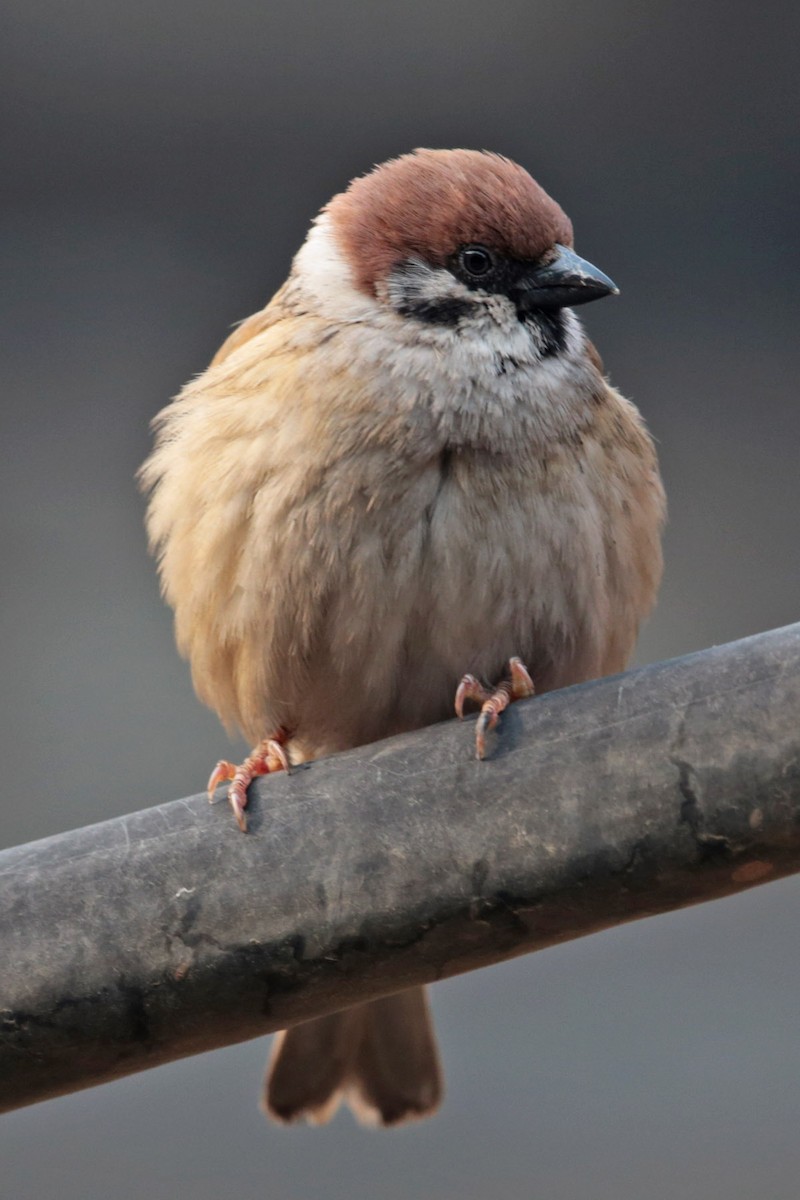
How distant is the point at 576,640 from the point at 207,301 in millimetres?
2372

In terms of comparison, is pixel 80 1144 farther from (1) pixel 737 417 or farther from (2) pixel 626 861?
(2) pixel 626 861

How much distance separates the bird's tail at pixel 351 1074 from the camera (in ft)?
7.09

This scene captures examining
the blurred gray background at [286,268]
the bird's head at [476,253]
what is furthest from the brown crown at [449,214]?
the blurred gray background at [286,268]

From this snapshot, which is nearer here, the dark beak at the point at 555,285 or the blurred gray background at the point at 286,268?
the dark beak at the point at 555,285

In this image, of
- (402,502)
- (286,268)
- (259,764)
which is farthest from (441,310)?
(286,268)

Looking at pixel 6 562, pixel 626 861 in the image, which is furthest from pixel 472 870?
pixel 6 562

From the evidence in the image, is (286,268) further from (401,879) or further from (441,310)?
(401,879)

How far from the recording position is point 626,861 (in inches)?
52.3

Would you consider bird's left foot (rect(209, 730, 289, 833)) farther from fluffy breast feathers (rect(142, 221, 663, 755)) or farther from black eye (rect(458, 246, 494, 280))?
black eye (rect(458, 246, 494, 280))

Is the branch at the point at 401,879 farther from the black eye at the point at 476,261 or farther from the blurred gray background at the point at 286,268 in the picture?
the blurred gray background at the point at 286,268

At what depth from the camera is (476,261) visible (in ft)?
7.12

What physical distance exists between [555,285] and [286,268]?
76.2 inches

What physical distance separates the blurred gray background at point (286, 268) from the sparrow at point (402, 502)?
1.73m

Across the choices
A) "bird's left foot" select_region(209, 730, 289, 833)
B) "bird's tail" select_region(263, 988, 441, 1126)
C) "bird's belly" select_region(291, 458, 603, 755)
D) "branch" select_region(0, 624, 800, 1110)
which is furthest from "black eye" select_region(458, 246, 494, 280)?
"bird's tail" select_region(263, 988, 441, 1126)
